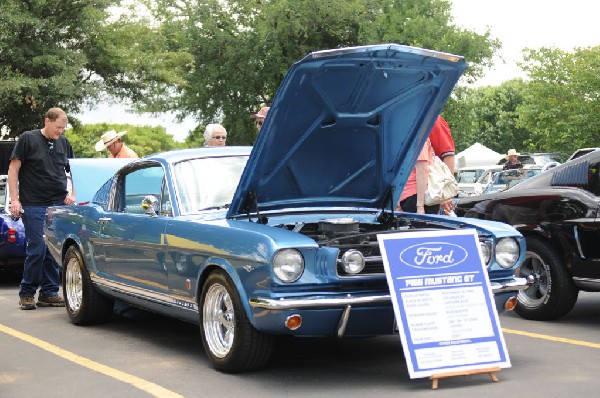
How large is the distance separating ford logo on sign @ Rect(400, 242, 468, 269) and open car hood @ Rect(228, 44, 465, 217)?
3.93 ft

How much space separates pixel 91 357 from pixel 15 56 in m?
26.1

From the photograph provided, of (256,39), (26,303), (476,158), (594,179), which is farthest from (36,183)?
(476,158)

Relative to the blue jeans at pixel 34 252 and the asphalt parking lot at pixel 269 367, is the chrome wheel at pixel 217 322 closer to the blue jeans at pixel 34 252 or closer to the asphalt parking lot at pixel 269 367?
the asphalt parking lot at pixel 269 367

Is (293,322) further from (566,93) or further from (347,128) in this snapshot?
(566,93)

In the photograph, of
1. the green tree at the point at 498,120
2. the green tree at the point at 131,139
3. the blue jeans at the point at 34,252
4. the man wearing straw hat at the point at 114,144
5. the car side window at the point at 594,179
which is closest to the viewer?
the car side window at the point at 594,179

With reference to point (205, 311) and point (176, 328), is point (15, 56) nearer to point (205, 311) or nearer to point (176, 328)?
point (176, 328)

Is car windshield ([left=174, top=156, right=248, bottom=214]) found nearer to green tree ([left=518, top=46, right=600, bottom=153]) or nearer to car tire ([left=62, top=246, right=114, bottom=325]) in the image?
car tire ([left=62, top=246, right=114, bottom=325])

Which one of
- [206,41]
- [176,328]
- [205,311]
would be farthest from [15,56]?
[205,311]

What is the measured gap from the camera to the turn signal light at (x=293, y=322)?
18.6 ft

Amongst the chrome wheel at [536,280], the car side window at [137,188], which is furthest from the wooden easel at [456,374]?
the car side window at [137,188]

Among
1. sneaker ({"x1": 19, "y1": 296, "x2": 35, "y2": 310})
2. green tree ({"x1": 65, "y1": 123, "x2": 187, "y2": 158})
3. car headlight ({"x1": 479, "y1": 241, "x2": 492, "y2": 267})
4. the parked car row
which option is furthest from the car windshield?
green tree ({"x1": 65, "y1": 123, "x2": 187, "y2": 158})

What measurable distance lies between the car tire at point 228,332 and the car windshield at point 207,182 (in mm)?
882

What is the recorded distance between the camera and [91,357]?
706cm

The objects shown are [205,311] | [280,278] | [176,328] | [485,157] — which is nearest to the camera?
[280,278]
